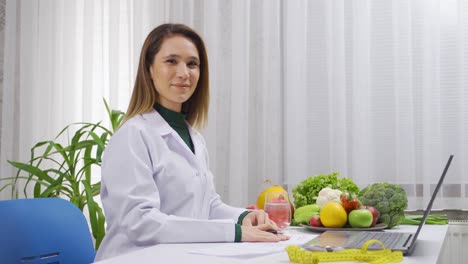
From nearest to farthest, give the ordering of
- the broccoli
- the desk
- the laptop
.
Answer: the desk < the laptop < the broccoli

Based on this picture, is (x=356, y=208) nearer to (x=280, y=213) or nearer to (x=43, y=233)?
(x=280, y=213)

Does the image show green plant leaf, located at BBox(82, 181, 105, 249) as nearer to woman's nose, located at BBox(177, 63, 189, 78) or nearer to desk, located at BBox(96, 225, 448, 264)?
woman's nose, located at BBox(177, 63, 189, 78)

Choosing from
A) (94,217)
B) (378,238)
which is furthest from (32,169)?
(378,238)

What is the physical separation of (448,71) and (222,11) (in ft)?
4.25

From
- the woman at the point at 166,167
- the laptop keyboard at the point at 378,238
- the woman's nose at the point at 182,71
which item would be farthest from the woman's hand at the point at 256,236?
the woman's nose at the point at 182,71

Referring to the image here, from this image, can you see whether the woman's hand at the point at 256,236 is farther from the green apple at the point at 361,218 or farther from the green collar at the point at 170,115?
the green collar at the point at 170,115

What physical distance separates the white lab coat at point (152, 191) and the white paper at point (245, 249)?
94 mm

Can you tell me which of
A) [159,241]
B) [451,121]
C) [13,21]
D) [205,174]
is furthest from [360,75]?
[13,21]

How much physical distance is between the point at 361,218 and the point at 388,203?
7.1 inches

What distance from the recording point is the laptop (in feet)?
4.99

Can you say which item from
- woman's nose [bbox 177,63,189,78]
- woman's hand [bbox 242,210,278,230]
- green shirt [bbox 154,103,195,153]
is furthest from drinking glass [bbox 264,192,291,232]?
woman's nose [bbox 177,63,189,78]

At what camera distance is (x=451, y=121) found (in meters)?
3.23

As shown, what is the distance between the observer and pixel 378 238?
1710mm

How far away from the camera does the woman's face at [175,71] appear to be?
2.09 m
